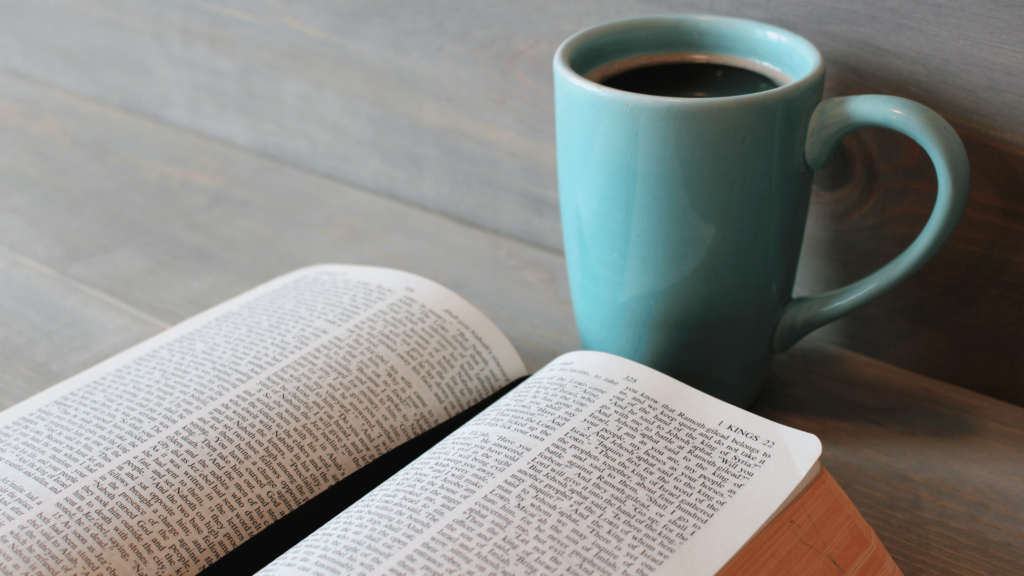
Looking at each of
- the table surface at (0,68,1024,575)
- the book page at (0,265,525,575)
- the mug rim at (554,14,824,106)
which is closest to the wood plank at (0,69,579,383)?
the table surface at (0,68,1024,575)

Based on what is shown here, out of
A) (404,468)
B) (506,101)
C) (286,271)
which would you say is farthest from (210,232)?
(404,468)

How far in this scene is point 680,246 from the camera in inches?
14.9

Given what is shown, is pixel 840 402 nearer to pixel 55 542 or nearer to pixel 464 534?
pixel 464 534

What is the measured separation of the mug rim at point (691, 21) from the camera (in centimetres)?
34

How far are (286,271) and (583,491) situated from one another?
1.25ft

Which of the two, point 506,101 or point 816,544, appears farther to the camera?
point 506,101

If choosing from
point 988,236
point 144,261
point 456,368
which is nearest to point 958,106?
point 988,236

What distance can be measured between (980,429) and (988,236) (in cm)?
11

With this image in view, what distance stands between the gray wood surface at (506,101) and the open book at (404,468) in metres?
0.20

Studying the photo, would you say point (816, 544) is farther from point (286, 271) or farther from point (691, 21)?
point (286, 271)

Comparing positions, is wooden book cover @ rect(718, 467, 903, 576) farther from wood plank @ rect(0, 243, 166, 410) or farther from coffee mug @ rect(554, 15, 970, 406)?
wood plank @ rect(0, 243, 166, 410)

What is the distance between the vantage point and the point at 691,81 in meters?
0.41

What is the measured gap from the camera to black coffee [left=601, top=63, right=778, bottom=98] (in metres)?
0.40

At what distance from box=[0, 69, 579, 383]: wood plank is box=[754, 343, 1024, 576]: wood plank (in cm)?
16
